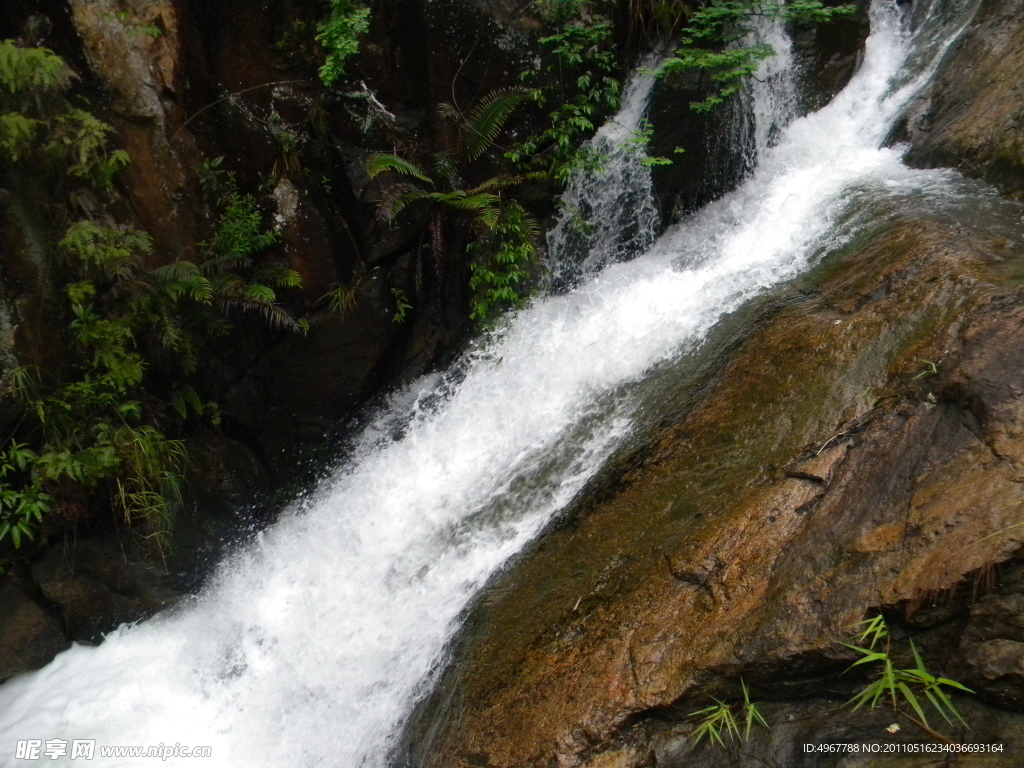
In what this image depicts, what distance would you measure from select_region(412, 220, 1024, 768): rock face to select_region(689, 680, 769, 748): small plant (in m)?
0.05

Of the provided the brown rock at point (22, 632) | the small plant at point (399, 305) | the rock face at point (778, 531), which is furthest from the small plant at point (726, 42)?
the brown rock at point (22, 632)

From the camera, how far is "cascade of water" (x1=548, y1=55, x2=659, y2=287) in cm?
610

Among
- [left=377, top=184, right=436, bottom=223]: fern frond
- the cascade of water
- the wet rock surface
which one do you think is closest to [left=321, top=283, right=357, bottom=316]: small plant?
[left=377, top=184, right=436, bottom=223]: fern frond

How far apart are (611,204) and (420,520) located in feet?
11.4

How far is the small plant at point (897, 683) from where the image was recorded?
7.53 feet

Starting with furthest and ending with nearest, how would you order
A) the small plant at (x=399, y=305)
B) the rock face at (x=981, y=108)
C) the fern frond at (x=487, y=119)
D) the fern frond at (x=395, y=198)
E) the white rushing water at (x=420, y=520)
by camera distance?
1. the small plant at (x=399, y=305)
2. the fern frond at (x=487, y=119)
3. the fern frond at (x=395, y=198)
4. the rock face at (x=981, y=108)
5. the white rushing water at (x=420, y=520)

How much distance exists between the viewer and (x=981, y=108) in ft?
16.5

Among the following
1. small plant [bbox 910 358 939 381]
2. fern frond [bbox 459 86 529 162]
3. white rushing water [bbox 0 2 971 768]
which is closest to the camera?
small plant [bbox 910 358 939 381]

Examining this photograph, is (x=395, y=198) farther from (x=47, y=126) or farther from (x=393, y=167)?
(x=47, y=126)

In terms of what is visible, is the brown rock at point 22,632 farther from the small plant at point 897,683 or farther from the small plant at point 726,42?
the small plant at point 726,42

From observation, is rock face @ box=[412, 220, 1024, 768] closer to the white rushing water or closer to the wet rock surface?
the white rushing water

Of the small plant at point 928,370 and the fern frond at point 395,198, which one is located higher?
the fern frond at point 395,198

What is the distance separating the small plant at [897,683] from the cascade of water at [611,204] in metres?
4.33

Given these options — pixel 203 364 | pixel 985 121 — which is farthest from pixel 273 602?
pixel 985 121
